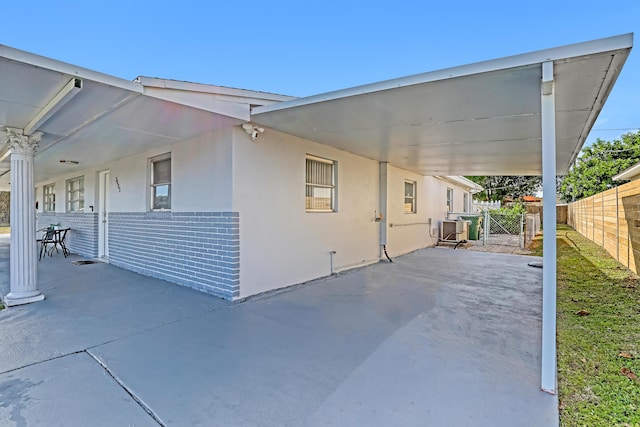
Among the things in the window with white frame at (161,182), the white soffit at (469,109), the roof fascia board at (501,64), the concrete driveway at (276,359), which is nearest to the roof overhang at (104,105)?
the window with white frame at (161,182)

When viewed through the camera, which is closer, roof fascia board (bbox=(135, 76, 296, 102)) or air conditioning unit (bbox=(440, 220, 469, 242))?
roof fascia board (bbox=(135, 76, 296, 102))

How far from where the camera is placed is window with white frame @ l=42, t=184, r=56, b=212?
11656mm

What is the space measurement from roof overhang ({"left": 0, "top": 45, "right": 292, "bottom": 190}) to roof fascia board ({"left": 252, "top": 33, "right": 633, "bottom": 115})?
4.15ft

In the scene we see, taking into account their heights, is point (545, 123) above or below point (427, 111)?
below

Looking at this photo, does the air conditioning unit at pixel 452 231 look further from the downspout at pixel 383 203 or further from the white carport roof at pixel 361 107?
the white carport roof at pixel 361 107

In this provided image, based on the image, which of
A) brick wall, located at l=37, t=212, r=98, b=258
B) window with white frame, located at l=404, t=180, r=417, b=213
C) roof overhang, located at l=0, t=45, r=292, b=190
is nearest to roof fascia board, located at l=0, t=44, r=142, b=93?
roof overhang, located at l=0, t=45, r=292, b=190

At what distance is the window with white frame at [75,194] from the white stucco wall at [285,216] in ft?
24.3

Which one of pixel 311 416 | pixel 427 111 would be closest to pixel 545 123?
pixel 427 111

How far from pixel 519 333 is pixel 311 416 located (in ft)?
8.62

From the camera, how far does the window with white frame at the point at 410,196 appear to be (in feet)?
32.6

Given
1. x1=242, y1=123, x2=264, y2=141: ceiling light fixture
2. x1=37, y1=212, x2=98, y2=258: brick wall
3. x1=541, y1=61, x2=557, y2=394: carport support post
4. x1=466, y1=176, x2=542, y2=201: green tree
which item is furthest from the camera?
x1=466, y1=176, x2=542, y2=201: green tree

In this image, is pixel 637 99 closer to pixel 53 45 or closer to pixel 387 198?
pixel 387 198

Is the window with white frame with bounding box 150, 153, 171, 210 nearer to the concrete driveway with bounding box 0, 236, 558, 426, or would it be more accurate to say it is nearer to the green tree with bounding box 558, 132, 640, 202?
the concrete driveway with bounding box 0, 236, 558, 426

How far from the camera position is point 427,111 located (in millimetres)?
3869
